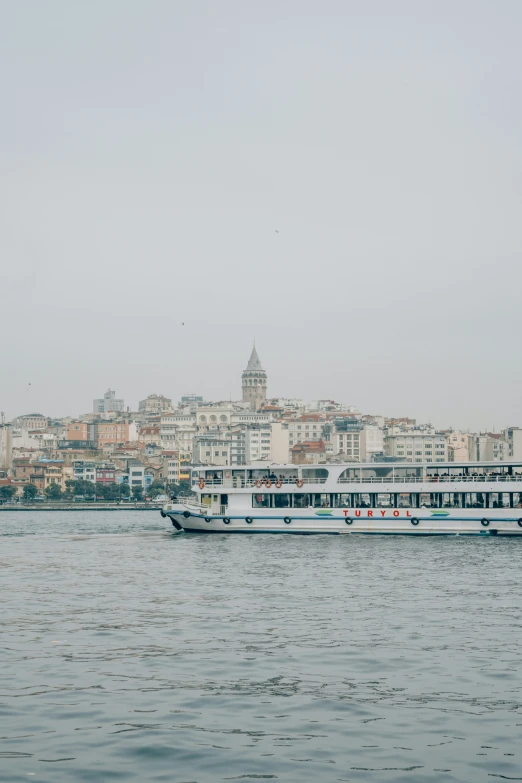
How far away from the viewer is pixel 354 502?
60.7 metres

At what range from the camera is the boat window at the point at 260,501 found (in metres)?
62.8

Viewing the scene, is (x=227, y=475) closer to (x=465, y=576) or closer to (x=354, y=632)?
(x=465, y=576)

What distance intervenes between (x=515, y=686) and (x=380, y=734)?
410 centimetres

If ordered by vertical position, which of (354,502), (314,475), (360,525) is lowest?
(360,525)

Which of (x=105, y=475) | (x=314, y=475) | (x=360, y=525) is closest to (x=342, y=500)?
(x=360, y=525)

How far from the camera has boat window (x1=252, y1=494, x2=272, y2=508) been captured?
6275 cm

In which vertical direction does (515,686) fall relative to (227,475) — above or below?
below

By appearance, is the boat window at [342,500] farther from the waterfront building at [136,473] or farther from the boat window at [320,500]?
the waterfront building at [136,473]

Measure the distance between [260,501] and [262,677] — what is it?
140 ft

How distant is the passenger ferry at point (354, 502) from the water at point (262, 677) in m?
18.9

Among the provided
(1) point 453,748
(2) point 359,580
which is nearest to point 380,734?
(1) point 453,748

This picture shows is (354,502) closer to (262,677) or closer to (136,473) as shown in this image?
(262,677)

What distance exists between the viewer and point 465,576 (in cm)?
3822

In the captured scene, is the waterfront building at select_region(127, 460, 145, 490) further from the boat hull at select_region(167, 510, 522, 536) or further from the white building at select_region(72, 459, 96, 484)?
the boat hull at select_region(167, 510, 522, 536)
